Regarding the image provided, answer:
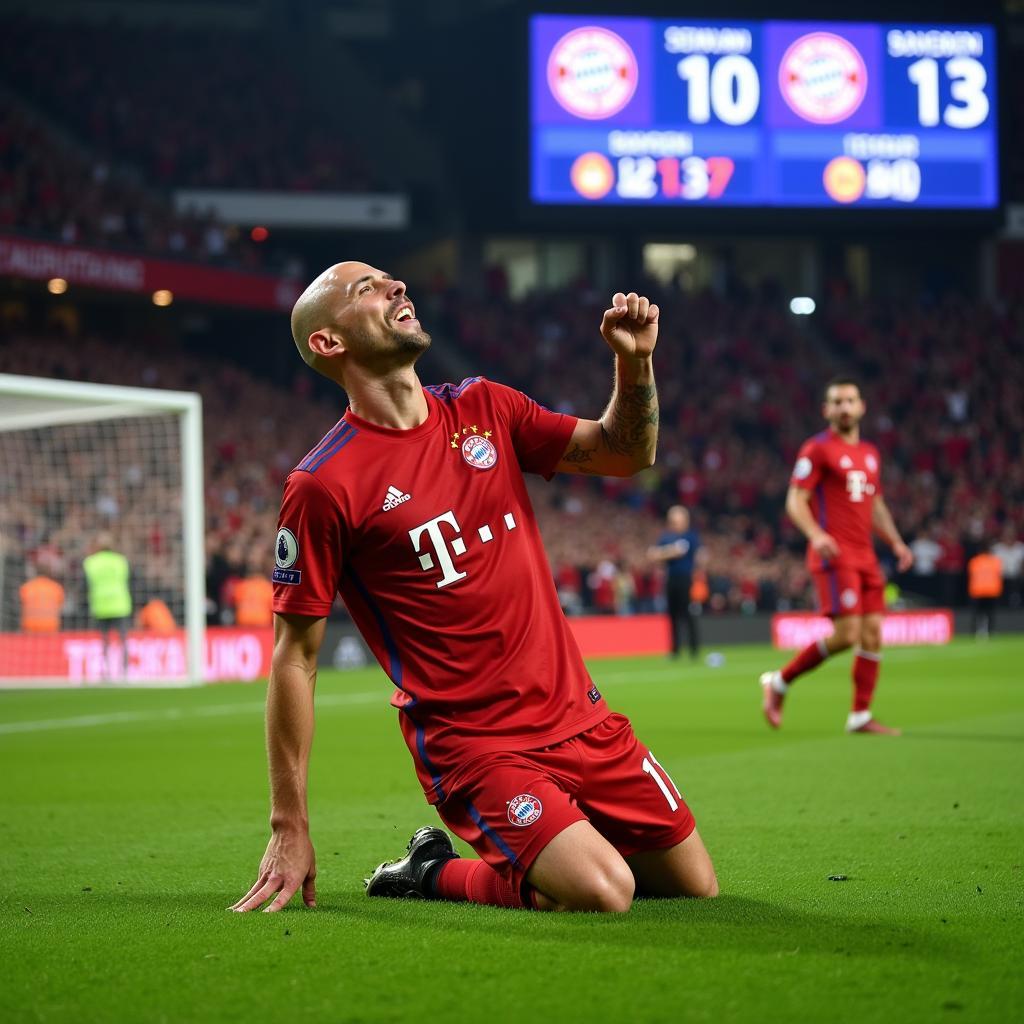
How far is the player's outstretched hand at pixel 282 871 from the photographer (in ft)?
15.1

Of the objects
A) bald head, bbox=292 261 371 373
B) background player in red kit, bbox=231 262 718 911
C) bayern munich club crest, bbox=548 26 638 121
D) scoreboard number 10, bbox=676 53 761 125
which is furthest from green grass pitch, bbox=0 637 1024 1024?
scoreboard number 10, bbox=676 53 761 125

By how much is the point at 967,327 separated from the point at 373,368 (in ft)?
114

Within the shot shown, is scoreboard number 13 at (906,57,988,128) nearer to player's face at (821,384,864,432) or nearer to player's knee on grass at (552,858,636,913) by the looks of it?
player's face at (821,384,864,432)

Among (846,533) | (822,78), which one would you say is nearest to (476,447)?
(846,533)

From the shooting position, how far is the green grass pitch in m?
3.57

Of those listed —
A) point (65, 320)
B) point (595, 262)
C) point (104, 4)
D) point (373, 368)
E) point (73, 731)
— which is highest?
point (104, 4)

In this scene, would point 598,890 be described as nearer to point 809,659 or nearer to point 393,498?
point 393,498

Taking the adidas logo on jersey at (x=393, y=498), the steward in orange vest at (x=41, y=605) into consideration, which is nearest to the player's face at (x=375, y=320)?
the adidas logo on jersey at (x=393, y=498)

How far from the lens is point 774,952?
13.1 feet

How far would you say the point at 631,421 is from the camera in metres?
4.79

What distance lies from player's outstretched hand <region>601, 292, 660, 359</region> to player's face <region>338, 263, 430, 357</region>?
1.89ft

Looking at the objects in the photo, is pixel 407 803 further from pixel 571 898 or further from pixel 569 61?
pixel 569 61

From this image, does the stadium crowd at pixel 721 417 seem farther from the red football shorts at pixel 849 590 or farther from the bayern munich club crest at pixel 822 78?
the red football shorts at pixel 849 590

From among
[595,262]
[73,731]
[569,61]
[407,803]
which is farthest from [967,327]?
[407,803]
